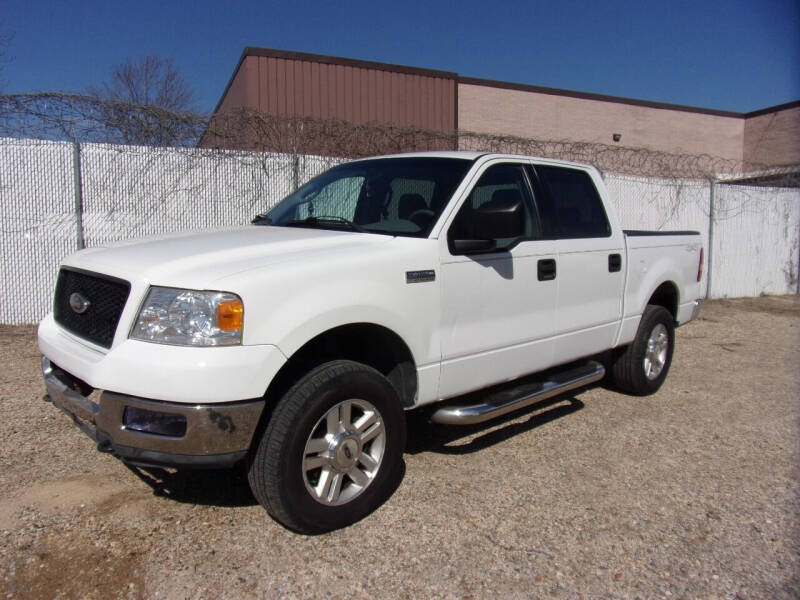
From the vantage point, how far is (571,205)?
493 centimetres

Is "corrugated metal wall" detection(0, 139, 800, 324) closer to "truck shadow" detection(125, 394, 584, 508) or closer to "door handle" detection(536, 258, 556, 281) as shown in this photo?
"truck shadow" detection(125, 394, 584, 508)

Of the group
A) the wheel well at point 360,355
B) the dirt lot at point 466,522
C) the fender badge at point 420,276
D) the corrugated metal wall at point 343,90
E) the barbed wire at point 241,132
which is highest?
the corrugated metal wall at point 343,90

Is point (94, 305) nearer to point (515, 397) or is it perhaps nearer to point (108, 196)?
point (515, 397)

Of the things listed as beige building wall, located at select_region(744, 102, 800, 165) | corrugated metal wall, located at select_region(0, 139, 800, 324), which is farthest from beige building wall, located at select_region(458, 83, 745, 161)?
corrugated metal wall, located at select_region(0, 139, 800, 324)

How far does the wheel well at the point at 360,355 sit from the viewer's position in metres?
3.21

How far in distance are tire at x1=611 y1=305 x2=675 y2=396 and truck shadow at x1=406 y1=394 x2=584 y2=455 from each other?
1.64 ft

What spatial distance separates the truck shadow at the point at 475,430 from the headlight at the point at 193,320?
188 centimetres

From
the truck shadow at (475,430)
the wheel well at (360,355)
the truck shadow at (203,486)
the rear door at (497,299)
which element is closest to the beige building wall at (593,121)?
the truck shadow at (475,430)

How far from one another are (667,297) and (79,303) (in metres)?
5.11

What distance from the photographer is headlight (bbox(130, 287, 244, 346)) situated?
282 cm

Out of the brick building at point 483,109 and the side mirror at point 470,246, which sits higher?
the brick building at point 483,109

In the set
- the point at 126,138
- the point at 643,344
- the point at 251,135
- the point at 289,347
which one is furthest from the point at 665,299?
the point at 126,138

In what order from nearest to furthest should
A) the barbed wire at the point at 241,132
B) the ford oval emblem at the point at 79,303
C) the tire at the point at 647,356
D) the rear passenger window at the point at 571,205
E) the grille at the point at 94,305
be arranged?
the grille at the point at 94,305 → the ford oval emblem at the point at 79,303 → the rear passenger window at the point at 571,205 → the tire at the point at 647,356 → the barbed wire at the point at 241,132

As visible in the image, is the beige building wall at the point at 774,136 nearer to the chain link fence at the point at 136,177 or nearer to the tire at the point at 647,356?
the chain link fence at the point at 136,177
